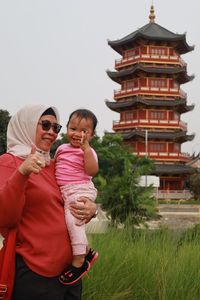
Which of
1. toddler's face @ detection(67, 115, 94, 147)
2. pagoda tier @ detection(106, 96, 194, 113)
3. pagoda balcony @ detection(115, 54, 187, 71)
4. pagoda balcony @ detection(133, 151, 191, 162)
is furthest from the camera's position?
pagoda balcony @ detection(115, 54, 187, 71)

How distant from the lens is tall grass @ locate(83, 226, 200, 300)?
125 inches

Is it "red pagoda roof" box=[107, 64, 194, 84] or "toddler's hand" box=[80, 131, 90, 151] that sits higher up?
"red pagoda roof" box=[107, 64, 194, 84]

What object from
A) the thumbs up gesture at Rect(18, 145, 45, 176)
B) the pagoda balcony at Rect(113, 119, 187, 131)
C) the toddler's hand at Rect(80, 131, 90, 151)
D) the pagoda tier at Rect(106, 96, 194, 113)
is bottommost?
the thumbs up gesture at Rect(18, 145, 45, 176)

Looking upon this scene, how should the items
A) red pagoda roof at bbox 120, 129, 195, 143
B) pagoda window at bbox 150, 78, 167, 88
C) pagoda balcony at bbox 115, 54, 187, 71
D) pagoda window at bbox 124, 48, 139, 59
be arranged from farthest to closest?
pagoda window at bbox 124, 48, 139, 59 < pagoda window at bbox 150, 78, 167, 88 < pagoda balcony at bbox 115, 54, 187, 71 < red pagoda roof at bbox 120, 129, 195, 143

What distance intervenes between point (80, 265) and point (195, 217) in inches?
745

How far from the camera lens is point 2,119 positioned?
2305 centimetres

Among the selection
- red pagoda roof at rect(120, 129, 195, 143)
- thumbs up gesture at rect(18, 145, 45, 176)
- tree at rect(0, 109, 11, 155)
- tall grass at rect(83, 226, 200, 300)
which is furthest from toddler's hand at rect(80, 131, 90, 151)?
red pagoda roof at rect(120, 129, 195, 143)

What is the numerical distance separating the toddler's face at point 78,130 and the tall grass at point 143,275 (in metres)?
1.18

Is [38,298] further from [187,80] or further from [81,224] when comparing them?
[187,80]

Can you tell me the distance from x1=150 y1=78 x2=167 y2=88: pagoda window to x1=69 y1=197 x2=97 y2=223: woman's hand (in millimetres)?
33921

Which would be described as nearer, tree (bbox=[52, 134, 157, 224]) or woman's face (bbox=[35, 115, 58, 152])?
woman's face (bbox=[35, 115, 58, 152])

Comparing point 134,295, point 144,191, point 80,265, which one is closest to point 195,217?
point 144,191

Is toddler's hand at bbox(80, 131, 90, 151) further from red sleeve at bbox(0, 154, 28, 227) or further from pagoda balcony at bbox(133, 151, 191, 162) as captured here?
pagoda balcony at bbox(133, 151, 191, 162)

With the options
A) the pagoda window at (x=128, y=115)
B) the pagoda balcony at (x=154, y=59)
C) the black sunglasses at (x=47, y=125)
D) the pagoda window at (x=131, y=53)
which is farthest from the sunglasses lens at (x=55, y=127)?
the pagoda window at (x=131, y=53)
